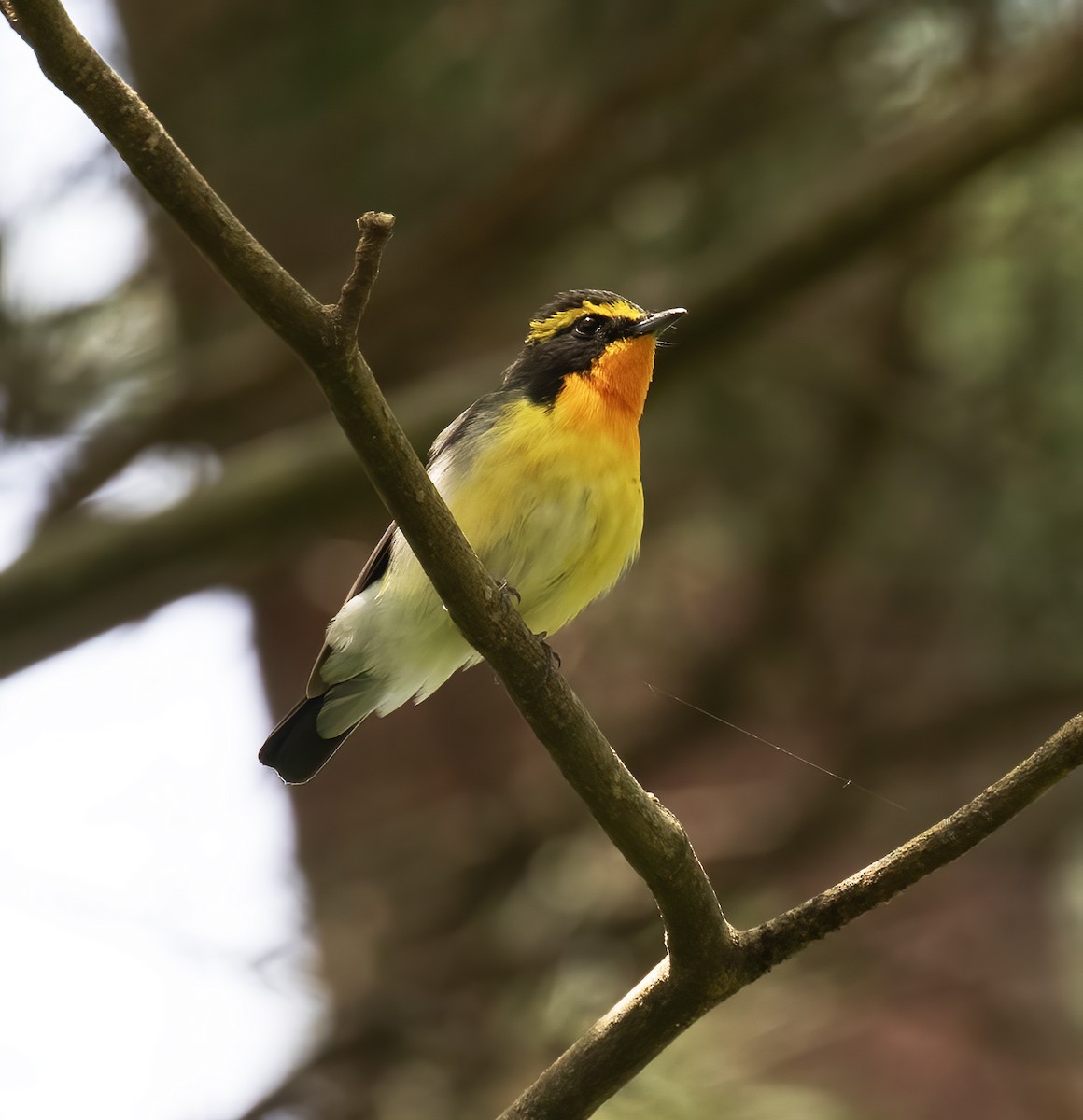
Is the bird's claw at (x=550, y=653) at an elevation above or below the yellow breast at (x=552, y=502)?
below

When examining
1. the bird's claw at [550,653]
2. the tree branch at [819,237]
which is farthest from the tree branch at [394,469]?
the tree branch at [819,237]

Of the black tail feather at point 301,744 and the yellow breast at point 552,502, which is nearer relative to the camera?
the yellow breast at point 552,502

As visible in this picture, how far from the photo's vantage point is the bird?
11.8ft

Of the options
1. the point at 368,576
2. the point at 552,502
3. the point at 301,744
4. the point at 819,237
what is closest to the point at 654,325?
the point at 552,502

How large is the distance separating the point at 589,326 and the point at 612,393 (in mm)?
421

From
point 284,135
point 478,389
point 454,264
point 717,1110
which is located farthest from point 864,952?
point 284,135

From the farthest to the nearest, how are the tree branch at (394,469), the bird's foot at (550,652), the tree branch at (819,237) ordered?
the tree branch at (819,237), the bird's foot at (550,652), the tree branch at (394,469)

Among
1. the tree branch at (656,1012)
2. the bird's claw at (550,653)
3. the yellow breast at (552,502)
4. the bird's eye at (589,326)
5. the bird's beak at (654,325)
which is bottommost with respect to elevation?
the tree branch at (656,1012)

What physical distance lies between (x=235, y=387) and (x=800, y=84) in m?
2.89

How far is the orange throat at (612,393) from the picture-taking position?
3756 millimetres

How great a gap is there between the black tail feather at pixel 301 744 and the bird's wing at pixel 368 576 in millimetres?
44

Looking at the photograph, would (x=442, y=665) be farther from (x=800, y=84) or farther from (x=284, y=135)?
(x=800, y=84)

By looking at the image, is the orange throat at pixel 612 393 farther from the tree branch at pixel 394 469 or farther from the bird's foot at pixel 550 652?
the tree branch at pixel 394 469

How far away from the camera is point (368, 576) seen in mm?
4012
